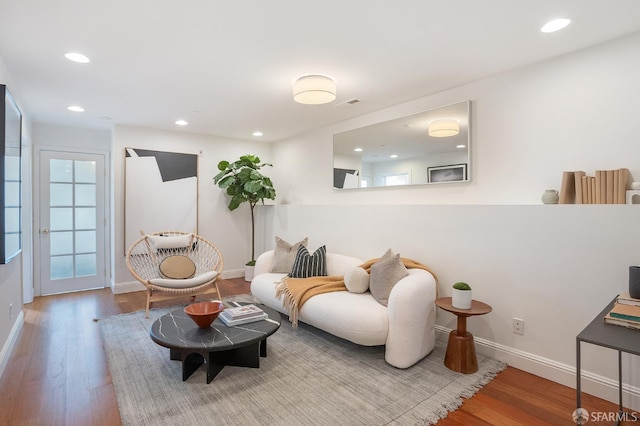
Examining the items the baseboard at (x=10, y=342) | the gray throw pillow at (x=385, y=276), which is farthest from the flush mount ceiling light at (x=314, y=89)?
the baseboard at (x=10, y=342)

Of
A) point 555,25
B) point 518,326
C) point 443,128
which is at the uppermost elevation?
point 555,25

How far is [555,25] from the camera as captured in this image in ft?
7.09

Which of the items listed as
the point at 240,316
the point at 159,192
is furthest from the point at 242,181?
the point at 240,316

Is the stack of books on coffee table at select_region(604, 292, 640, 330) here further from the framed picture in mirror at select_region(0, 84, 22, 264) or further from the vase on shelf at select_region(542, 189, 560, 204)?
the framed picture in mirror at select_region(0, 84, 22, 264)

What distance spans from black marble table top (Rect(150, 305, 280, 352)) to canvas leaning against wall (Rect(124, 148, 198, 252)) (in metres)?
2.67

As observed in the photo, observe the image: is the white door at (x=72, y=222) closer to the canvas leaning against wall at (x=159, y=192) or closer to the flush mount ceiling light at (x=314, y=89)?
the canvas leaning against wall at (x=159, y=192)

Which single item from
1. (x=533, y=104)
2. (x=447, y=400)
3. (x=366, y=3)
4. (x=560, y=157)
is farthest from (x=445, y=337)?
(x=366, y=3)

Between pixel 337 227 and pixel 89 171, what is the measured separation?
389 centimetres

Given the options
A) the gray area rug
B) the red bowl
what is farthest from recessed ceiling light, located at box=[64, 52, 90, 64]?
the gray area rug

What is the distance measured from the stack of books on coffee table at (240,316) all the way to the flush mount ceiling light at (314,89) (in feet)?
6.16

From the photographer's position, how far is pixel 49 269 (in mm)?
4773

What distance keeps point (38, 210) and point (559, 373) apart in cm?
620

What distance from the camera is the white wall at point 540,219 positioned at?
7.35 feet

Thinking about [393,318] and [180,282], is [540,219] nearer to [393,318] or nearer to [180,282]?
[393,318]
